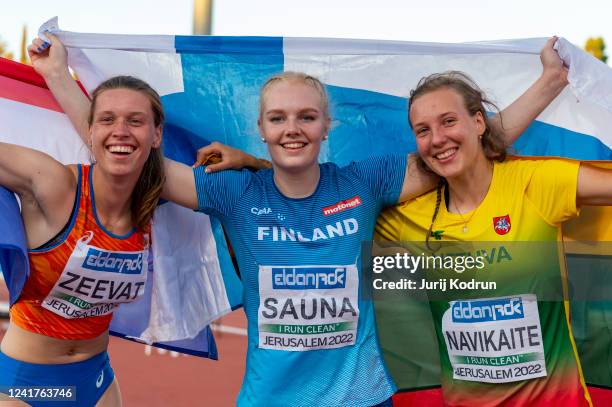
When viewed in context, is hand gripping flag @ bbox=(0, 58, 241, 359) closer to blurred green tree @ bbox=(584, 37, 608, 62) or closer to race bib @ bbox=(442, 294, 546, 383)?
race bib @ bbox=(442, 294, 546, 383)

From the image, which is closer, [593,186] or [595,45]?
[593,186]

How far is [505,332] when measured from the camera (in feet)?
9.55

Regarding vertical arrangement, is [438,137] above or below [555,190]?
above

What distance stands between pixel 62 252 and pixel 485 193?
5.66ft

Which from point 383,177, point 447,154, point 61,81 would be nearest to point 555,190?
point 447,154

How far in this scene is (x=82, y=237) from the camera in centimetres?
297

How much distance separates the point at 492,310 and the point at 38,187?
184 cm

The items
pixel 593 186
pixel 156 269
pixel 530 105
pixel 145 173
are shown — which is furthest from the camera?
pixel 156 269

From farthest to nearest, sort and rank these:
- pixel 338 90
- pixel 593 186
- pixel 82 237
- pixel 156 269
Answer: pixel 338 90, pixel 156 269, pixel 82 237, pixel 593 186

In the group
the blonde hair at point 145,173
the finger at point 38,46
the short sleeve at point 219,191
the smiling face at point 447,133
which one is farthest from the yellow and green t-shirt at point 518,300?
the finger at point 38,46

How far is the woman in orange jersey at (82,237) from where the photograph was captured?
294 cm

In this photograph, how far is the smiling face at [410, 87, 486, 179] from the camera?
2.97 m

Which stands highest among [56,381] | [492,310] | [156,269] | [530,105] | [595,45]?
[595,45]

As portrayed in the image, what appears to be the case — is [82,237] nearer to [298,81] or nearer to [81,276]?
[81,276]
